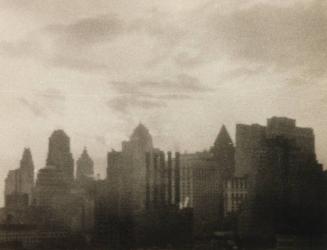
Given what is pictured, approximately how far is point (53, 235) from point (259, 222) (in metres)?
15.8

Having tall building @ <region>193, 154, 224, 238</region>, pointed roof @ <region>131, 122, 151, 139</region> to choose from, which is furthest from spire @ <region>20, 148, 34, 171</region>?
tall building @ <region>193, 154, 224, 238</region>

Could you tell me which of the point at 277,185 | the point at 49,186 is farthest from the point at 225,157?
the point at 49,186

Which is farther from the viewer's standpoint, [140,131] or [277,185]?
[277,185]

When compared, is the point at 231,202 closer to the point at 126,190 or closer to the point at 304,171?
the point at 304,171

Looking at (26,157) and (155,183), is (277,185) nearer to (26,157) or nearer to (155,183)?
(155,183)

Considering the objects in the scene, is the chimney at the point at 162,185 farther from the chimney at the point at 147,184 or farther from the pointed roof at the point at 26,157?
the pointed roof at the point at 26,157

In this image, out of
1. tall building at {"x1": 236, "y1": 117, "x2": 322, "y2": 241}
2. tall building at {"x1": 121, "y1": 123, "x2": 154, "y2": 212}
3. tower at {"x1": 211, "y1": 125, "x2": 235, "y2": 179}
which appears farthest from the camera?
tower at {"x1": 211, "y1": 125, "x2": 235, "y2": 179}

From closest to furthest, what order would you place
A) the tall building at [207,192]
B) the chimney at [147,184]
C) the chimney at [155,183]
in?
the chimney at [147,184] < the chimney at [155,183] < the tall building at [207,192]

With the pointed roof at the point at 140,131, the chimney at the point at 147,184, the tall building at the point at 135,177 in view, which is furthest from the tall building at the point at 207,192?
the pointed roof at the point at 140,131

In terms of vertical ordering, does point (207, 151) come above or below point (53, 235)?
above

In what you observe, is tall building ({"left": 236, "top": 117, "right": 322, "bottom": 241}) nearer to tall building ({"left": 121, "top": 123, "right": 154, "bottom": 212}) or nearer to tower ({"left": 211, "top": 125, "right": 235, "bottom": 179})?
tower ({"left": 211, "top": 125, "right": 235, "bottom": 179})

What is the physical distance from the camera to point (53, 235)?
38875mm

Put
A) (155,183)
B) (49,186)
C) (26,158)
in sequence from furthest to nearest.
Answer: (49,186)
(155,183)
(26,158)

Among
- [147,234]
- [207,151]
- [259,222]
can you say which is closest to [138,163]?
[147,234]
